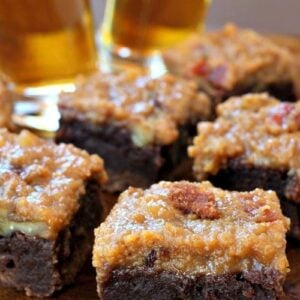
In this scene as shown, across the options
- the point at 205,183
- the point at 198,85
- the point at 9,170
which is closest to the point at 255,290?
the point at 205,183

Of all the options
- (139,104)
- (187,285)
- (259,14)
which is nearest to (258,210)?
(187,285)

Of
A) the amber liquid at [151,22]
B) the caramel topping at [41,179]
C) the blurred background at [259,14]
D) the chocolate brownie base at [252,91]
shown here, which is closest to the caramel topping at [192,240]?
the caramel topping at [41,179]

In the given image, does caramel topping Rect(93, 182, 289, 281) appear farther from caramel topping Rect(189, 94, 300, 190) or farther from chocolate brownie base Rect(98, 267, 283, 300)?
caramel topping Rect(189, 94, 300, 190)

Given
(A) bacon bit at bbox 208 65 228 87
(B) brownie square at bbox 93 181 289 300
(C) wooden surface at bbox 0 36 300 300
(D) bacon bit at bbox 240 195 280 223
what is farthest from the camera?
(A) bacon bit at bbox 208 65 228 87

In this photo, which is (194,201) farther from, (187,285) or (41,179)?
(41,179)

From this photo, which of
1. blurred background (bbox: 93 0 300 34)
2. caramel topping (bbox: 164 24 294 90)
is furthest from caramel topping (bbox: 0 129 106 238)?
blurred background (bbox: 93 0 300 34)

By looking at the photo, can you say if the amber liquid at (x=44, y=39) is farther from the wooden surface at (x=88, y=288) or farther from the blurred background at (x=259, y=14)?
the blurred background at (x=259, y=14)

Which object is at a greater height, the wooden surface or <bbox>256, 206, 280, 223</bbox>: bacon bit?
<bbox>256, 206, 280, 223</bbox>: bacon bit
